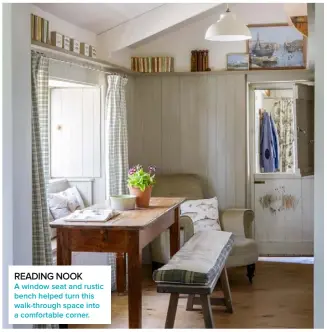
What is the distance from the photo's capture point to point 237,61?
22.8 feet

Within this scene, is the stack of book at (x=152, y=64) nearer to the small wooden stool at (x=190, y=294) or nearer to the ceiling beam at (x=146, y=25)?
the ceiling beam at (x=146, y=25)

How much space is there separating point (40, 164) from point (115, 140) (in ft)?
6.30

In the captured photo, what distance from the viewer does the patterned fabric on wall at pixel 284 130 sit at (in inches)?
286

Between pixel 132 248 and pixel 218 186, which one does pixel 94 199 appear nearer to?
pixel 218 186

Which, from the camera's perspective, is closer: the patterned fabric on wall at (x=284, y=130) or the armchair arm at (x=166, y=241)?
the armchair arm at (x=166, y=241)

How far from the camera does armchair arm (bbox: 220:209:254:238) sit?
636 cm

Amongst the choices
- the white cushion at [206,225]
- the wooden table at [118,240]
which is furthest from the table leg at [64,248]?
the white cushion at [206,225]

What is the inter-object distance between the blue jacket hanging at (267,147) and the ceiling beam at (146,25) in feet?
5.07

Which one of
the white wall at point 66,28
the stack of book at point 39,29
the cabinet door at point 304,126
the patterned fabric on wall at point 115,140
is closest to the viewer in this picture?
the cabinet door at point 304,126

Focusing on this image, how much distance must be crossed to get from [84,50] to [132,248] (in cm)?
220

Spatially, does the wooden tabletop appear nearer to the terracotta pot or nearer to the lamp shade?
the terracotta pot

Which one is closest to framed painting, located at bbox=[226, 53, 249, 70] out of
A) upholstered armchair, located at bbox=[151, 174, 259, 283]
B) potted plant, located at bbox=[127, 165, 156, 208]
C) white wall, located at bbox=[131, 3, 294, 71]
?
white wall, located at bbox=[131, 3, 294, 71]

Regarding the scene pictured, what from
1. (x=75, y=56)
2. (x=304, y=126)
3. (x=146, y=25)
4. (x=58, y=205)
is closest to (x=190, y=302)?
(x=58, y=205)

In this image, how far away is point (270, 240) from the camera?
7152 millimetres
